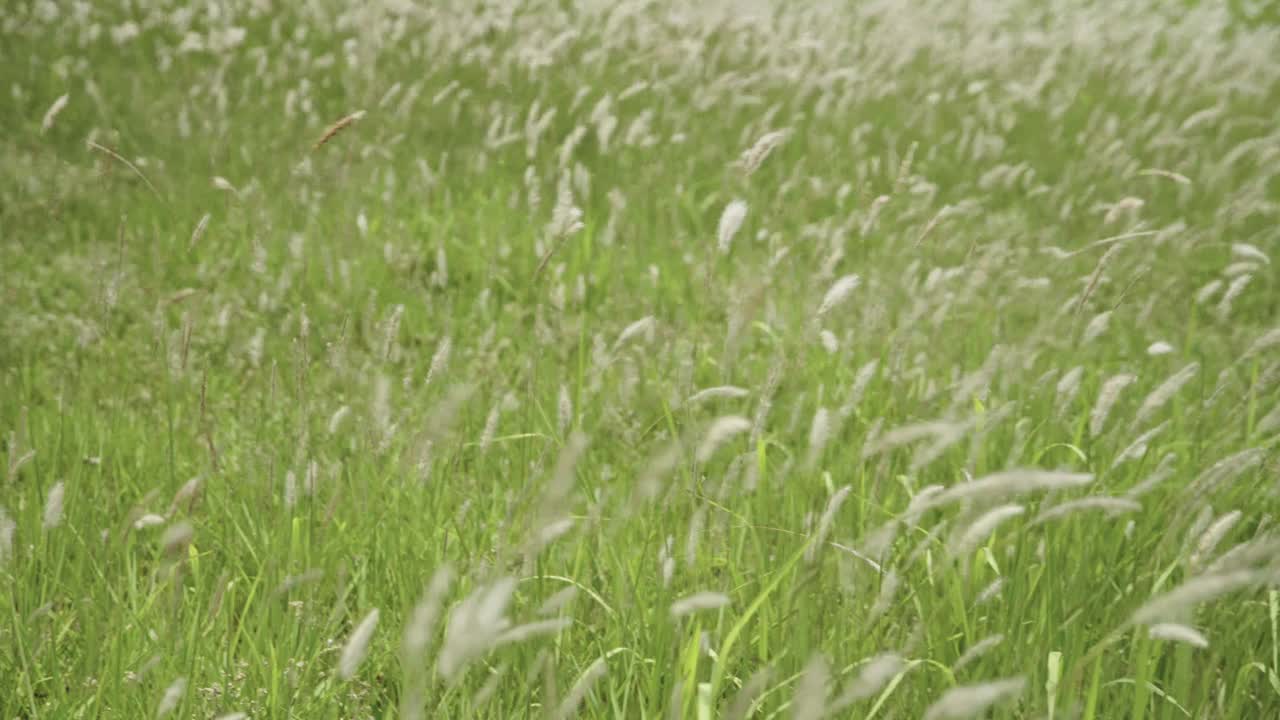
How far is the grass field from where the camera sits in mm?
1615

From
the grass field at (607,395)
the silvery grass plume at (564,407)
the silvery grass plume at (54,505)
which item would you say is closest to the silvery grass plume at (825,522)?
the grass field at (607,395)

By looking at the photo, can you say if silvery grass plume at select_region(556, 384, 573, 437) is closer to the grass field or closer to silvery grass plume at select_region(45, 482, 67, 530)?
the grass field

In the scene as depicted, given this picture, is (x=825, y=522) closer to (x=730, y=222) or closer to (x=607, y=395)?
(x=730, y=222)

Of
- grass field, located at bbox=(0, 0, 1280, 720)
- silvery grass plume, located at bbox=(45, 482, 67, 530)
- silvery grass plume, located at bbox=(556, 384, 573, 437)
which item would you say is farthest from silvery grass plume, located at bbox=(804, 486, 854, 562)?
silvery grass plume, located at bbox=(45, 482, 67, 530)

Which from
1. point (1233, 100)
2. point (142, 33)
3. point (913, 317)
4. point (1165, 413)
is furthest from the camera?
point (1233, 100)

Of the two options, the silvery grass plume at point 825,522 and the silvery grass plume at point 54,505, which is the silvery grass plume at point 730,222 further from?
the silvery grass plume at point 54,505

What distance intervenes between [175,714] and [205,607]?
1.25 ft

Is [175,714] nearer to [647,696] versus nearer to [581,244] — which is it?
[647,696]

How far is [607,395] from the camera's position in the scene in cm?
291

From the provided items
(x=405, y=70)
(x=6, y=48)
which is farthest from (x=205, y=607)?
(x=6, y=48)

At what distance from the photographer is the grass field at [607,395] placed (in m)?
1.62

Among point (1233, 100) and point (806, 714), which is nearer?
point (806, 714)

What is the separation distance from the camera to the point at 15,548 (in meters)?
1.95

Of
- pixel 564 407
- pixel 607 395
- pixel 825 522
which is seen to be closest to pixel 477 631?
pixel 825 522
